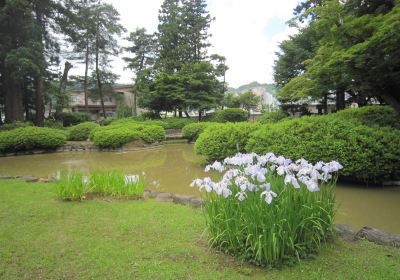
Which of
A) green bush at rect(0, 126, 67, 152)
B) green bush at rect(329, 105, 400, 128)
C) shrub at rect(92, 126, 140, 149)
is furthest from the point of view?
shrub at rect(92, 126, 140, 149)

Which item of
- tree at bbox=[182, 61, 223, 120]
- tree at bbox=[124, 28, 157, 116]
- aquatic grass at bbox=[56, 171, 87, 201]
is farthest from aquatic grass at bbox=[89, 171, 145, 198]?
tree at bbox=[124, 28, 157, 116]

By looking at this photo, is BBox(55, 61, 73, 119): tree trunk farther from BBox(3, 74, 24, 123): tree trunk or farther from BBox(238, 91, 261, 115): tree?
BBox(238, 91, 261, 115): tree

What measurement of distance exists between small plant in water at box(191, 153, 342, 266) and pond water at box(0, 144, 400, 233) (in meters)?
0.66

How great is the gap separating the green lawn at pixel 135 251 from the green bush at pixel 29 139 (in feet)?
31.1

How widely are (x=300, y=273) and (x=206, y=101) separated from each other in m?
20.7

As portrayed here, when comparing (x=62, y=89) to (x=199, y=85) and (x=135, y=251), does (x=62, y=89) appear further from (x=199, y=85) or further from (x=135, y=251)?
(x=135, y=251)

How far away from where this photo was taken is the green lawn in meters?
2.41

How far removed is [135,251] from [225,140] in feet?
18.6

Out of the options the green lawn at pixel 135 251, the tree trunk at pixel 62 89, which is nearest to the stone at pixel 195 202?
the green lawn at pixel 135 251

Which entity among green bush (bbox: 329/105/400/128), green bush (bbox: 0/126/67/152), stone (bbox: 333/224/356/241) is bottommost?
stone (bbox: 333/224/356/241)

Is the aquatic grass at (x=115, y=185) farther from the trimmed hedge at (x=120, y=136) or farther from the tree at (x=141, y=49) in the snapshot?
the tree at (x=141, y=49)

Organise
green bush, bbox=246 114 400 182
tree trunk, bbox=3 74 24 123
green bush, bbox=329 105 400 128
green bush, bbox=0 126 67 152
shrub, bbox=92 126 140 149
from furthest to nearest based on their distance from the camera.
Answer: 1. tree trunk, bbox=3 74 24 123
2. shrub, bbox=92 126 140 149
3. green bush, bbox=0 126 67 152
4. green bush, bbox=329 105 400 128
5. green bush, bbox=246 114 400 182

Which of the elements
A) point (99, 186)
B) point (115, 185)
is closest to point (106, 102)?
point (99, 186)

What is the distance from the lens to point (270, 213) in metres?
2.49
